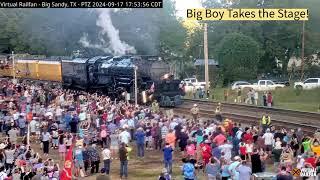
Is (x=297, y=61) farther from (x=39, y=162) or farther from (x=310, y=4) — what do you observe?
(x=39, y=162)

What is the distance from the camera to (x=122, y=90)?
37.7 m

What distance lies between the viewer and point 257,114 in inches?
1401

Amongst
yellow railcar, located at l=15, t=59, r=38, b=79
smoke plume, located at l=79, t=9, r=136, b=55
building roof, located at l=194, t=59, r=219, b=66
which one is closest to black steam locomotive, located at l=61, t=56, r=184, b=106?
smoke plume, located at l=79, t=9, r=136, b=55

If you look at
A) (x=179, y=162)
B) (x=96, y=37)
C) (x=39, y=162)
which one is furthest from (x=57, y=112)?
(x=96, y=37)

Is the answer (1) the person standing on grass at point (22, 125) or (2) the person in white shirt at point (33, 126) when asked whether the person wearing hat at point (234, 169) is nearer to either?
(2) the person in white shirt at point (33, 126)

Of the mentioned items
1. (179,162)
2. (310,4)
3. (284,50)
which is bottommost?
A: (179,162)

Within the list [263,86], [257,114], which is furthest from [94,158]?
[263,86]

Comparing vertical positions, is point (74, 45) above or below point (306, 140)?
above

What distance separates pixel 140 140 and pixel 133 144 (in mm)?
3138

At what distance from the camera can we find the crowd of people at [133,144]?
1759 centimetres

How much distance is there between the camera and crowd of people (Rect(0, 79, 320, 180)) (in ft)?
57.7

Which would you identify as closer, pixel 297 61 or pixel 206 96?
pixel 206 96

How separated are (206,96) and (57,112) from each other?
20131mm

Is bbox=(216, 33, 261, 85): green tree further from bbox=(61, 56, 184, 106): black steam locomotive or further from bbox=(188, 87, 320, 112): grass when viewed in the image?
bbox=(61, 56, 184, 106): black steam locomotive
